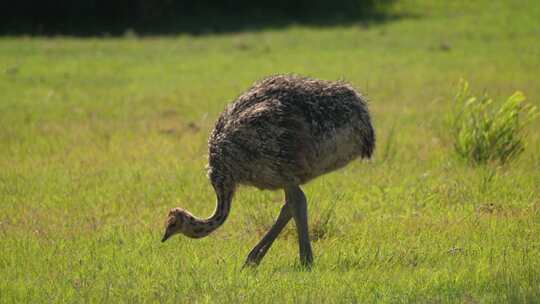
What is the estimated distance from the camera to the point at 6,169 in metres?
11.2

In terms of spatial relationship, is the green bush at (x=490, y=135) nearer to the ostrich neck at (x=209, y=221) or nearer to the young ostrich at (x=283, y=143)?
the young ostrich at (x=283, y=143)

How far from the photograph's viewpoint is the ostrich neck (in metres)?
7.23

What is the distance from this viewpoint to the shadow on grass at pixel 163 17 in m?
28.4

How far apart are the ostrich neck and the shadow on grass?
20381 mm

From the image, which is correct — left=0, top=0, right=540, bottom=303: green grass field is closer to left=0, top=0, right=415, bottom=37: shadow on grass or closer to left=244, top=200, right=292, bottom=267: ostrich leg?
left=244, top=200, right=292, bottom=267: ostrich leg

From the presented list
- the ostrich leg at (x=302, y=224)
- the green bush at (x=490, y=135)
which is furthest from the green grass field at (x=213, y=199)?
the green bush at (x=490, y=135)

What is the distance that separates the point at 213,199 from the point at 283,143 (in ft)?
9.59

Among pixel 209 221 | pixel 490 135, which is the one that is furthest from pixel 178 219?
pixel 490 135

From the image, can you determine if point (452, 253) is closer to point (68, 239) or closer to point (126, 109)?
point (68, 239)

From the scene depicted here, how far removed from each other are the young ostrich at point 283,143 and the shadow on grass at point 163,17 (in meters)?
20.3

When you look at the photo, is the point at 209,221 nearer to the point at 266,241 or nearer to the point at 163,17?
the point at 266,241

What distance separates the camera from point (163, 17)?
98.8 feet

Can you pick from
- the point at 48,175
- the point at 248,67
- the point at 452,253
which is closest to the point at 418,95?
the point at 248,67

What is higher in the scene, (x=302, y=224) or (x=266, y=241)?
(x=302, y=224)
